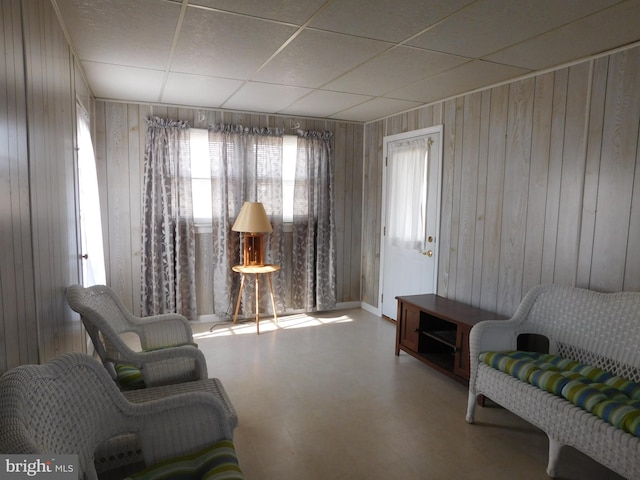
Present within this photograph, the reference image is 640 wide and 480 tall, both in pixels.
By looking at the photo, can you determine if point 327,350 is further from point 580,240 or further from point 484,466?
point 580,240

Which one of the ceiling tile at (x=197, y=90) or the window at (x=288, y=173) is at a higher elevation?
the ceiling tile at (x=197, y=90)

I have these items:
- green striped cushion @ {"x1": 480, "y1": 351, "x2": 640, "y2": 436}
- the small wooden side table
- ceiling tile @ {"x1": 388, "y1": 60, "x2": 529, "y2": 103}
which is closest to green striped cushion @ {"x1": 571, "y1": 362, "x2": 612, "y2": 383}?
green striped cushion @ {"x1": 480, "y1": 351, "x2": 640, "y2": 436}

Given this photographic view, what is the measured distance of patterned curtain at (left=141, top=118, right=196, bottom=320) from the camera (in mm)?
4215

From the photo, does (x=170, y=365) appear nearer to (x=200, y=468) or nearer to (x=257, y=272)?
(x=200, y=468)

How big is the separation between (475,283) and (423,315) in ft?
1.76

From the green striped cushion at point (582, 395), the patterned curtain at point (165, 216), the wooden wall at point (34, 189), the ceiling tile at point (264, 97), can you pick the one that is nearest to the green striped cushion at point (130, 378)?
the wooden wall at point (34, 189)

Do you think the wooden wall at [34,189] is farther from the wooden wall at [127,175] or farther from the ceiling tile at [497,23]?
the ceiling tile at [497,23]

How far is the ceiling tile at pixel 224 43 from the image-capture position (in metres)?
2.23

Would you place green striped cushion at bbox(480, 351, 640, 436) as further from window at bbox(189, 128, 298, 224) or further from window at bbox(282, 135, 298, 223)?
window at bbox(189, 128, 298, 224)

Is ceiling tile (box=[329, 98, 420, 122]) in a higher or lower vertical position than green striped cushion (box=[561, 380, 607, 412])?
higher

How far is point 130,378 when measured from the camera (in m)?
2.20

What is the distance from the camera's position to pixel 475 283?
141 inches

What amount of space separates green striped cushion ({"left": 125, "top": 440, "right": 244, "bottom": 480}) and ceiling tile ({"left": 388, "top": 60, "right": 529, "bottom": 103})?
110 inches

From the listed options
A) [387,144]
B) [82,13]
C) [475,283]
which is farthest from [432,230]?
[82,13]
